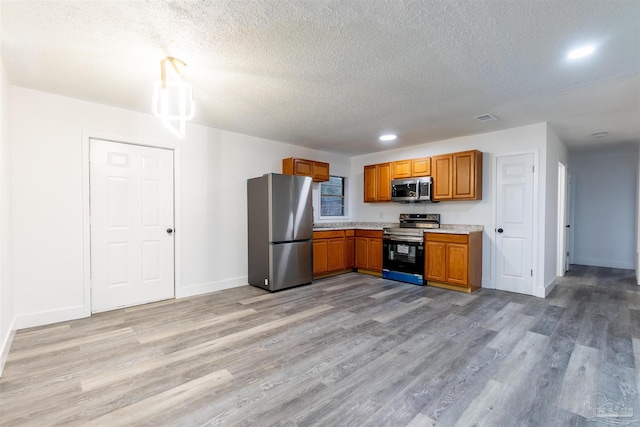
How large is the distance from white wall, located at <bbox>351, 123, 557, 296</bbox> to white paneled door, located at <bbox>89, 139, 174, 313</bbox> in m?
4.07

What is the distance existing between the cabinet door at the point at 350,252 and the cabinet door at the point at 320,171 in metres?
1.28

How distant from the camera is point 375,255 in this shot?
5469 mm

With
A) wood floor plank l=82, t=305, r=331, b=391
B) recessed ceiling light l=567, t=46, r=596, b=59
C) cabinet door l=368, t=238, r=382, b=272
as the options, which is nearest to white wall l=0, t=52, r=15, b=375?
wood floor plank l=82, t=305, r=331, b=391

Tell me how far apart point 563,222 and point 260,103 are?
5.89 metres

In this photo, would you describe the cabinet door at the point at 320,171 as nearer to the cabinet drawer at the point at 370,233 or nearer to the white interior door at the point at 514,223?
the cabinet drawer at the point at 370,233

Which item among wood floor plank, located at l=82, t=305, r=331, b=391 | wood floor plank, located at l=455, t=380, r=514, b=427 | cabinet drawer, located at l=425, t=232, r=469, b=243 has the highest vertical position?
cabinet drawer, located at l=425, t=232, r=469, b=243

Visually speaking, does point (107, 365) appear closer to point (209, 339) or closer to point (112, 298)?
point (209, 339)

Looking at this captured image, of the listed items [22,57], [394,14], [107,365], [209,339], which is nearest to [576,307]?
[394,14]

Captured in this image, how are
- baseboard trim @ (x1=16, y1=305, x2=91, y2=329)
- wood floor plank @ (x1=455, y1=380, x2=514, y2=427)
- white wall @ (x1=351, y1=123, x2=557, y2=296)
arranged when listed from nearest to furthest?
1. wood floor plank @ (x1=455, y1=380, x2=514, y2=427)
2. baseboard trim @ (x1=16, y1=305, x2=91, y2=329)
3. white wall @ (x1=351, y1=123, x2=557, y2=296)

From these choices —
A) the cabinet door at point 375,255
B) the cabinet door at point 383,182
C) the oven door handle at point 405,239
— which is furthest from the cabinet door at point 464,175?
the cabinet door at point 375,255

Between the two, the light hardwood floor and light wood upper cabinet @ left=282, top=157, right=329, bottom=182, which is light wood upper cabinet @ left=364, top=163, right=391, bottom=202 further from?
the light hardwood floor

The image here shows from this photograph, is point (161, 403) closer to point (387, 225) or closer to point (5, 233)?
point (5, 233)

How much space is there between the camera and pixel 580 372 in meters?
2.20

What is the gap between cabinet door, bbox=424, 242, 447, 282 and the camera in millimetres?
4551
